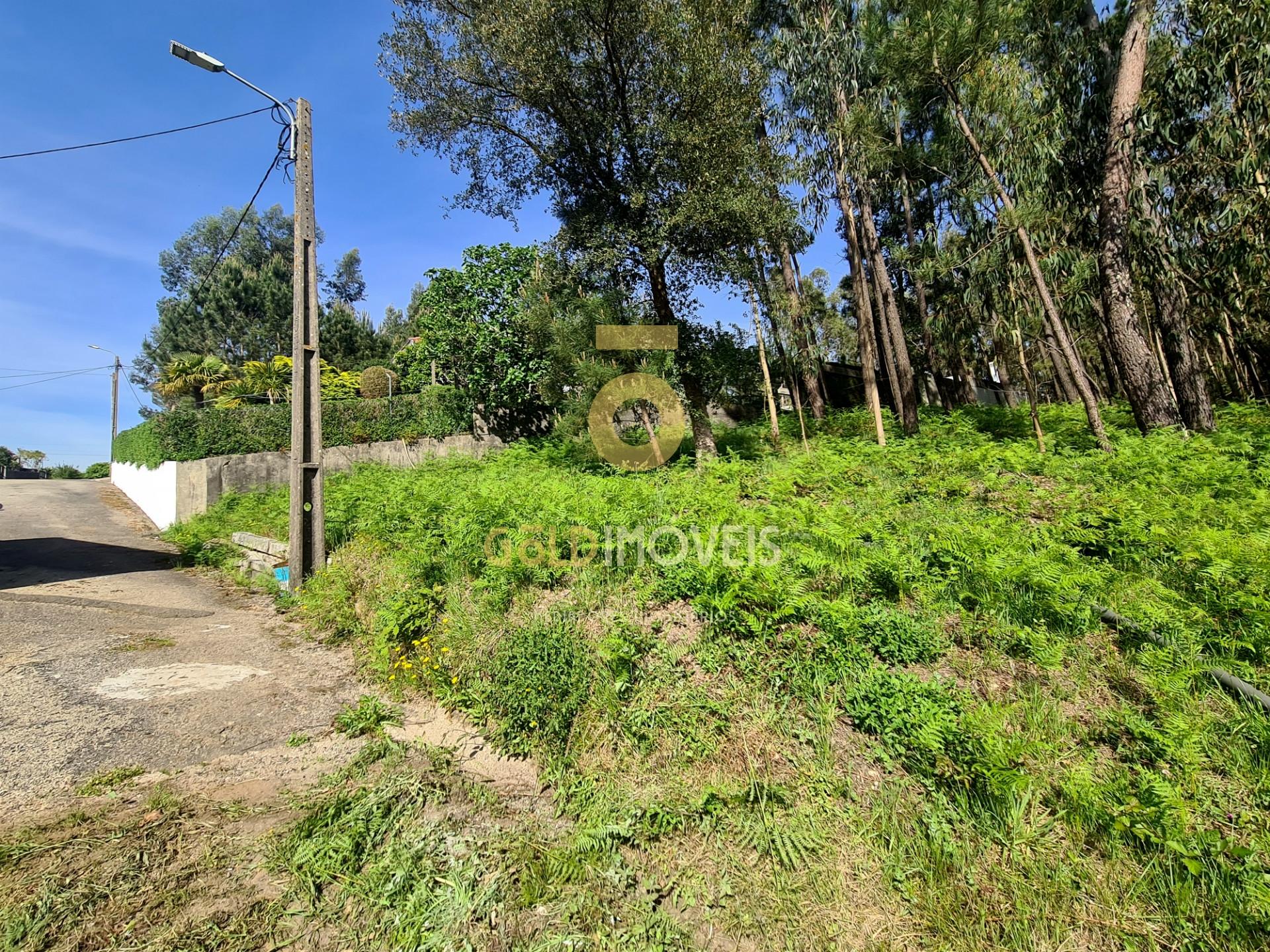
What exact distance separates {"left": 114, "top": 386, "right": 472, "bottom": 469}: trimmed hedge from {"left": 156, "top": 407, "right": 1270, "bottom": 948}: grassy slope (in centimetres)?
958

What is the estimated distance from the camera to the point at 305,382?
7.16 metres

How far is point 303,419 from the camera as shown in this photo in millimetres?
7137

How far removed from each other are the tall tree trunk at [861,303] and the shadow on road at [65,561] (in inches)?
505

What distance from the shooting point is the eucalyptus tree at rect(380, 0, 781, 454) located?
938 cm

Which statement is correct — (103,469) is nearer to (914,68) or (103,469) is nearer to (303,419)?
(303,419)

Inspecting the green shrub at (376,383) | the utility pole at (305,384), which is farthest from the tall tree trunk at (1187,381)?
A: the green shrub at (376,383)

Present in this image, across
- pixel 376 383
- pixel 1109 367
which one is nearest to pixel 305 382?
pixel 376 383

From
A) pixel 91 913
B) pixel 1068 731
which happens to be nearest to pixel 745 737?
pixel 1068 731

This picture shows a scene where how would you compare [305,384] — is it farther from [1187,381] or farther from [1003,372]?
[1003,372]

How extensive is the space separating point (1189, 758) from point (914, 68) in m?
12.6

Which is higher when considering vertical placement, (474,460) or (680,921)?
(474,460)

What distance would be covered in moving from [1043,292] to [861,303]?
182 inches

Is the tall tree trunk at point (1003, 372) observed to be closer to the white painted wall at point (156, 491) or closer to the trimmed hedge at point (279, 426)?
the trimmed hedge at point (279, 426)

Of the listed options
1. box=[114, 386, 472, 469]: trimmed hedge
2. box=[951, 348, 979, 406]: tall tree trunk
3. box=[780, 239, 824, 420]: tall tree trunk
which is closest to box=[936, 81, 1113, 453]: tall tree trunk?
box=[780, 239, 824, 420]: tall tree trunk
